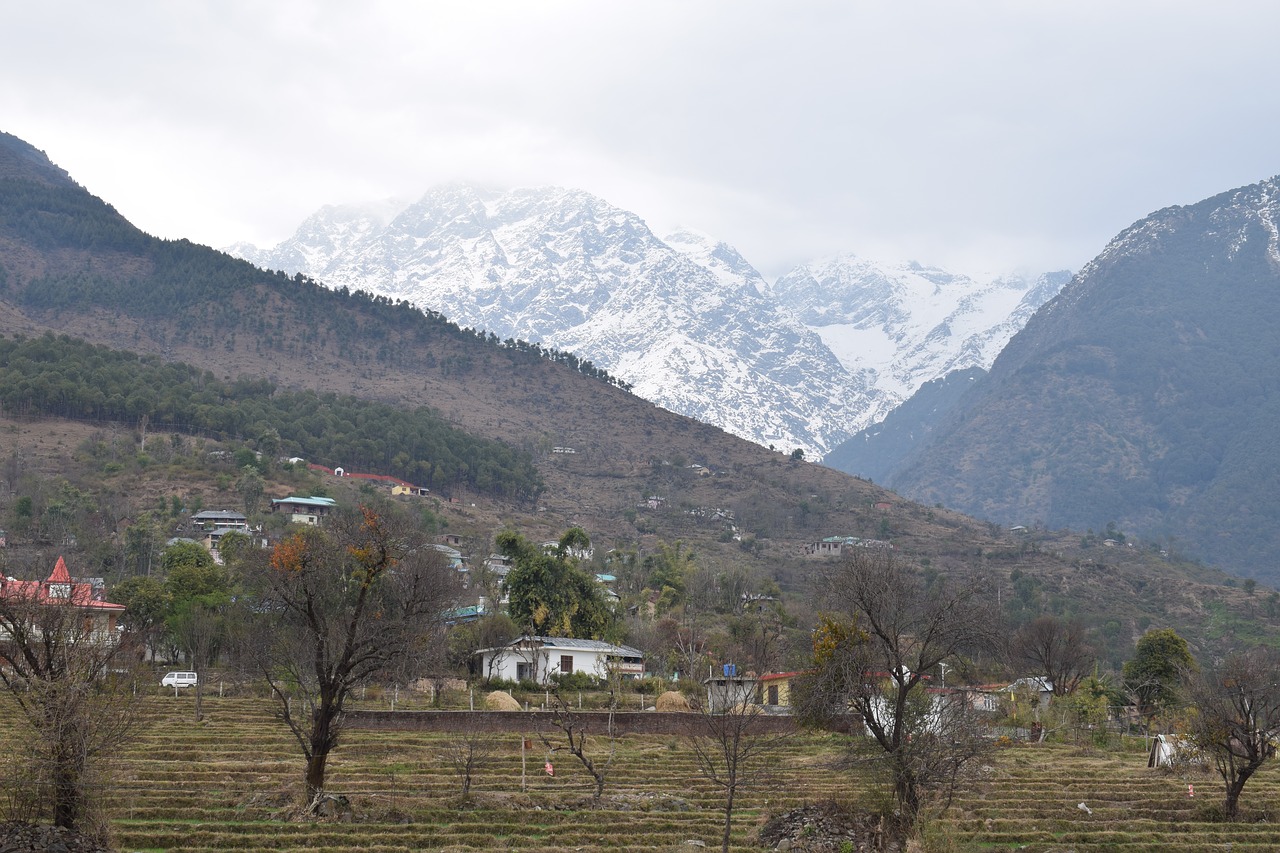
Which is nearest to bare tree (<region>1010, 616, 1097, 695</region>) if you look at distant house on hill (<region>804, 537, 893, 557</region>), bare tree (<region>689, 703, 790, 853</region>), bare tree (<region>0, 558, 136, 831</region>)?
bare tree (<region>689, 703, 790, 853</region>)

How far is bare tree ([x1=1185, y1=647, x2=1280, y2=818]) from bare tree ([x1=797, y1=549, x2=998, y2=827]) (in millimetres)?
6814

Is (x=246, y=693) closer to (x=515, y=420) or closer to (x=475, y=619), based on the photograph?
(x=475, y=619)

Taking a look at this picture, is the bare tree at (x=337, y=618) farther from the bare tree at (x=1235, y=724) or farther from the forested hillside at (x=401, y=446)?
the forested hillside at (x=401, y=446)

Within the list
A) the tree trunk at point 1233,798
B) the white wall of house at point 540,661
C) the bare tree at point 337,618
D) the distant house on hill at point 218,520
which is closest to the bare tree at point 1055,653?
the white wall of house at point 540,661

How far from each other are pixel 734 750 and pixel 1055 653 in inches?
1599

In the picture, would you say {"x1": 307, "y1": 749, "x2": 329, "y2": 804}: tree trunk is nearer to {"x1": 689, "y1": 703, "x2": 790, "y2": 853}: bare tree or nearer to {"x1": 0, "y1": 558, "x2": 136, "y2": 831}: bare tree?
{"x1": 0, "y1": 558, "x2": 136, "y2": 831}: bare tree

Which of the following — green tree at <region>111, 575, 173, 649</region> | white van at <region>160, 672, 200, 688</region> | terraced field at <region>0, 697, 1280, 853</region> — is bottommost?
terraced field at <region>0, 697, 1280, 853</region>

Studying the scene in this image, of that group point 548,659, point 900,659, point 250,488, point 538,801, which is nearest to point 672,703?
point 548,659

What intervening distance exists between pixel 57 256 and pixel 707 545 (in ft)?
357

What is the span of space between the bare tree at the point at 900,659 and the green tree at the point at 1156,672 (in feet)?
95.6

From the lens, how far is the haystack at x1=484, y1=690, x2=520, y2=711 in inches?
1870

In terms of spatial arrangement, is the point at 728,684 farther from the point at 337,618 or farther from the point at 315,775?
the point at 315,775

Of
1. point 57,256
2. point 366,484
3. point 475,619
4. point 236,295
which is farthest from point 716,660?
point 57,256

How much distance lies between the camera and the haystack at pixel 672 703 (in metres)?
49.3
